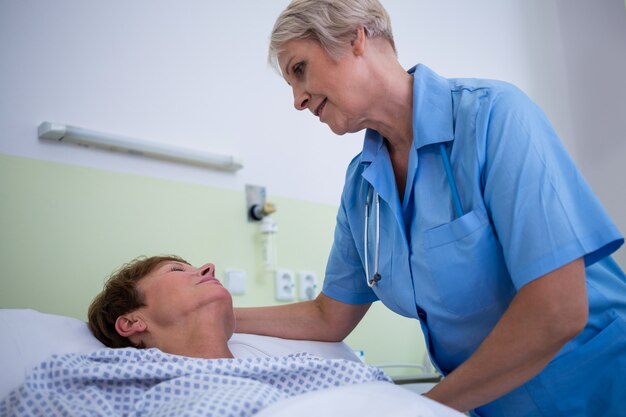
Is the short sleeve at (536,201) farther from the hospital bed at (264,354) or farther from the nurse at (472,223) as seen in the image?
the hospital bed at (264,354)

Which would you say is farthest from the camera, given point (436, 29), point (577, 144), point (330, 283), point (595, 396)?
point (577, 144)

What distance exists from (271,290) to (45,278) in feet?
2.42

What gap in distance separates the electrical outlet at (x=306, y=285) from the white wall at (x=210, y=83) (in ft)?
0.99

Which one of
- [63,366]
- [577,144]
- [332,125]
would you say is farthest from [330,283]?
[577,144]

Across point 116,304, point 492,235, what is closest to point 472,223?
point 492,235

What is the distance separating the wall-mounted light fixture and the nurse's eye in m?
0.67

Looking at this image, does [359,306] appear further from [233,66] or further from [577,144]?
[577,144]

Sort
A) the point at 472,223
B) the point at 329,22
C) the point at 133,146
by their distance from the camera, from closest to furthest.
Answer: the point at 472,223 < the point at 329,22 < the point at 133,146

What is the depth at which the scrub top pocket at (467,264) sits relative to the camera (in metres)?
1.17

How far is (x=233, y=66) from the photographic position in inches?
86.3

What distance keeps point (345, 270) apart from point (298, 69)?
51 cm

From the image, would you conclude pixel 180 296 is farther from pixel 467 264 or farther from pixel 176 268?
pixel 467 264

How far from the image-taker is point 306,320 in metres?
1.60

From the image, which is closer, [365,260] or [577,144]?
[365,260]
